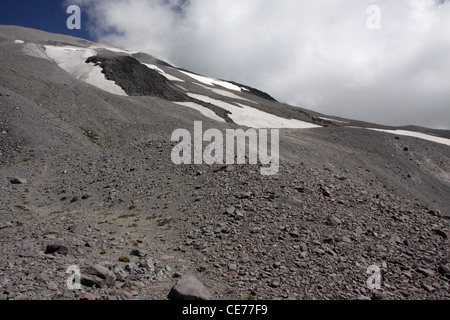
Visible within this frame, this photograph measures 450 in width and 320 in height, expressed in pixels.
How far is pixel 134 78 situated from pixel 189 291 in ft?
176

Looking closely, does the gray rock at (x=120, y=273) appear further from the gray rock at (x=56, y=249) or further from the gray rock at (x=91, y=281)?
the gray rock at (x=56, y=249)

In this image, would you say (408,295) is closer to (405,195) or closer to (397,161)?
(405,195)

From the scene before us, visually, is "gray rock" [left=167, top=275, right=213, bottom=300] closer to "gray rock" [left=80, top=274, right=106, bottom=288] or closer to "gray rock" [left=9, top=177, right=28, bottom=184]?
"gray rock" [left=80, top=274, right=106, bottom=288]

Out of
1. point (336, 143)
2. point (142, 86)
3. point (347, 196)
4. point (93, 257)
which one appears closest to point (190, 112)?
point (142, 86)

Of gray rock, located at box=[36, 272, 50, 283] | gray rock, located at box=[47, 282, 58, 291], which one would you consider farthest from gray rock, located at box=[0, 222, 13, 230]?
gray rock, located at box=[47, 282, 58, 291]

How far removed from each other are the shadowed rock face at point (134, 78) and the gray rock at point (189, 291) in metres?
45.6

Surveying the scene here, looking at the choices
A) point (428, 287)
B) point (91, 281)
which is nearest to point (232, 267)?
point (91, 281)

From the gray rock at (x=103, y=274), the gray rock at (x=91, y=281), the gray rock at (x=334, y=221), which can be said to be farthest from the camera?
the gray rock at (x=334, y=221)

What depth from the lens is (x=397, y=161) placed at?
3519cm

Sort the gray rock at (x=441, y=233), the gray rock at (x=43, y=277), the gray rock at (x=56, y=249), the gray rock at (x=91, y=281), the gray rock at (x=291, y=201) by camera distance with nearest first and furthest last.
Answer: the gray rock at (x=43, y=277)
the gray rock at (x=91, y=281)
the gray rock at (x=56, y=249)
the gray rock at (x=441, y=233)
the gray rock at (x=291, y=201)

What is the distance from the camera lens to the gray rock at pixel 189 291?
316 inches

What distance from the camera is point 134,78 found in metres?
55.2

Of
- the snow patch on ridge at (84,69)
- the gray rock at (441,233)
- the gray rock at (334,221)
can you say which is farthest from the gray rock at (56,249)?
the snow patch on ridge at (84,69)
